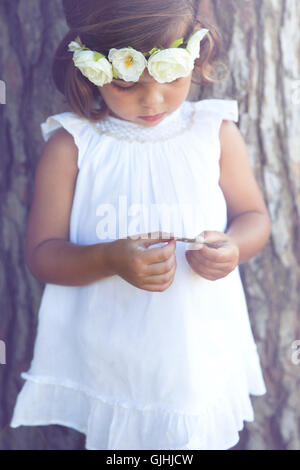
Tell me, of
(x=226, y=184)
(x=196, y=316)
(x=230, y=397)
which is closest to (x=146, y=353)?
(x=196, y=316)

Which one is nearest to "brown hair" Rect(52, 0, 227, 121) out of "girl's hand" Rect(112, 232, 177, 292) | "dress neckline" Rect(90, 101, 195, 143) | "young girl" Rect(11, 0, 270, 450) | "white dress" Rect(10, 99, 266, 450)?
"young girl" Rect(11, 0, 270, 450)

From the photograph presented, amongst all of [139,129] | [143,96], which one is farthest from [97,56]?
[139,129]

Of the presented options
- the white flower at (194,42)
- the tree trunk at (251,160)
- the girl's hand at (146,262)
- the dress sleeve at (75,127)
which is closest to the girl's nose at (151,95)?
the white flower at (194,42)

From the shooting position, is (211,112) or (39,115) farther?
(39,115)

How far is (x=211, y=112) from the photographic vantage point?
1.54 metres

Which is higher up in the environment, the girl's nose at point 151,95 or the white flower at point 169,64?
the white flower at point 169,64

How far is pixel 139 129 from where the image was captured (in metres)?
1.46

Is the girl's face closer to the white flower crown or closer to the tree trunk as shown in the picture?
the white flower crown

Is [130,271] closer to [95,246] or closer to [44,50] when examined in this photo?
[95,246]

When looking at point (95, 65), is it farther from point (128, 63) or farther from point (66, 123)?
point (66, 123)

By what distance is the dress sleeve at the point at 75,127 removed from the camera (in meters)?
1.43

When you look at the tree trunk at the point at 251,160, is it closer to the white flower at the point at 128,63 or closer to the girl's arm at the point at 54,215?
the girl's arm at the point at 54,215

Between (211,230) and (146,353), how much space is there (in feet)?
1.26

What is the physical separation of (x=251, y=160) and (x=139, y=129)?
1.62 feet
